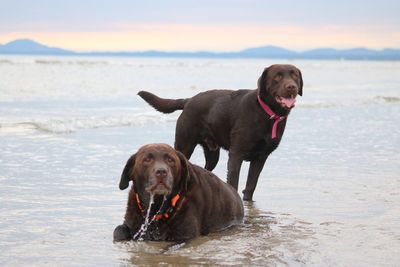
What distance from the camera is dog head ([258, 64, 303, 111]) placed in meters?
8.38

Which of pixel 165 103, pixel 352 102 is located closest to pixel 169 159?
pixel 165 103

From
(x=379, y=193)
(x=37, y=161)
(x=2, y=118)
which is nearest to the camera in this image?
(x=379, y=193)

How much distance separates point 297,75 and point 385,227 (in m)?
1.99

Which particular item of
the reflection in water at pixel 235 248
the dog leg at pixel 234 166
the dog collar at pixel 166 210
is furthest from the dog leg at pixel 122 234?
the dog leg at pixel 234 166

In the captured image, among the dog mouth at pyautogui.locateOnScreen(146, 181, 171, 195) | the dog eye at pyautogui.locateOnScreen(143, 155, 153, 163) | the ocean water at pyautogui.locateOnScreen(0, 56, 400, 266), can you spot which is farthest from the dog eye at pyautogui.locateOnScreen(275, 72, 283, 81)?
the dog mouth at pyautogui.locateOnScreen(146, 181, 171, 195)

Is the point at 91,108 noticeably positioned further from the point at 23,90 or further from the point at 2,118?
the point at 23,90

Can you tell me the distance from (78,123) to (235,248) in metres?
10.4

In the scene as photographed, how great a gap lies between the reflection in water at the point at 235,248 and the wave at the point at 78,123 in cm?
857

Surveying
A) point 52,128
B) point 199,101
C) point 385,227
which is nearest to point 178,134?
point 199,101

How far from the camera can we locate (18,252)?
634cm

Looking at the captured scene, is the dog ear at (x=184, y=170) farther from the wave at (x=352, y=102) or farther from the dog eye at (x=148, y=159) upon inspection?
the wave at (x=352, y=102)

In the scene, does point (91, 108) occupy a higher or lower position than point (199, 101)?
lower

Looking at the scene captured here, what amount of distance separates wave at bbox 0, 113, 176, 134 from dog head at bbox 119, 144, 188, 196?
8854mm

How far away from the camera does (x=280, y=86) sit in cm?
844
